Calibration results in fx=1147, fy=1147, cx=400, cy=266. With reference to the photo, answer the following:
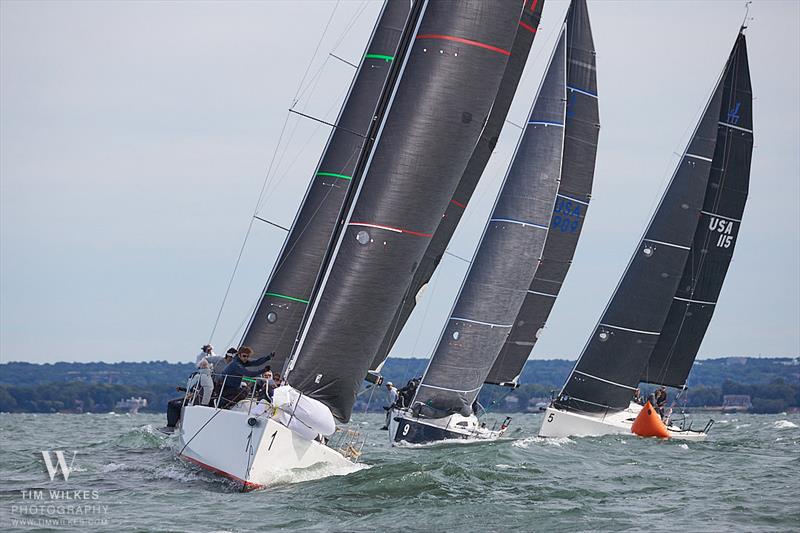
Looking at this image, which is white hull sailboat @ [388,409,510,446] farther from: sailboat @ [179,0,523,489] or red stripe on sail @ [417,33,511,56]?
red stripe on sail @ [417,33,511,56]

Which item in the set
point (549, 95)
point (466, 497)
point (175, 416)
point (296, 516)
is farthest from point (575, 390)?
point (296, 516)

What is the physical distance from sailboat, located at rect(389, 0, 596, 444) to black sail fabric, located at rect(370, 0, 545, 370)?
1.28m

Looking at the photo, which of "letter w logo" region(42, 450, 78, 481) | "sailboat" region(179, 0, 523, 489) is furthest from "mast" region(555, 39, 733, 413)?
"sailboat" region(179, 0, 523, 489)

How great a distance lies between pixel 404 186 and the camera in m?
15.4

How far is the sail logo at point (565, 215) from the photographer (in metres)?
27.6

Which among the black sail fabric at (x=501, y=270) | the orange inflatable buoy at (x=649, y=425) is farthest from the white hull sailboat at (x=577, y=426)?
the black sail fabric at (x=501, y=270)

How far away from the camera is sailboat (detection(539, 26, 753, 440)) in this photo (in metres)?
28.1

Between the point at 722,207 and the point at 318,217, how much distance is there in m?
14.1

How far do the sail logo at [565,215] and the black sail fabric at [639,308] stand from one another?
86.5 inches

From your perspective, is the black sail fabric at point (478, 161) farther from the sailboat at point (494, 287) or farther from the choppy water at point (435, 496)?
the choppy water at point (435, 496)

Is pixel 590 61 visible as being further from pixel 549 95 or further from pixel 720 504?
pixel 720 504

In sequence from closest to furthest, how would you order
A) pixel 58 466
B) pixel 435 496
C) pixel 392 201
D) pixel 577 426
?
pixel 435 496
pixel 392 201
pixel 58 466
pixel 577 426

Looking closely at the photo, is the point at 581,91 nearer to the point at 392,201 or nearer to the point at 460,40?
the point at 460,40

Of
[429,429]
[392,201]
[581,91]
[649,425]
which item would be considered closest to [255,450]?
[392,201]
